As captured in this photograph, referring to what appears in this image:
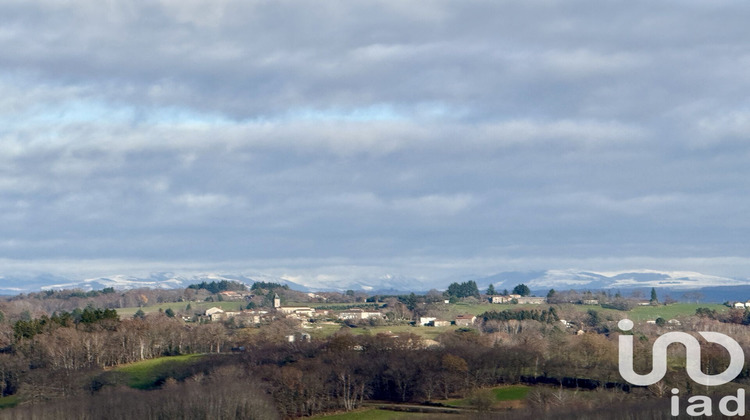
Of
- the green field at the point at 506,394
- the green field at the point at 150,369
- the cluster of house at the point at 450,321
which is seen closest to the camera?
the green field at the point at 506,394

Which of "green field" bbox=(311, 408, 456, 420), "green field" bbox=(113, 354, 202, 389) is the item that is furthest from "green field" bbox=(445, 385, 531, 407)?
"green field" bbox=(113, 354, 202, 389)

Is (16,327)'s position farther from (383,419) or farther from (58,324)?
(383,419)

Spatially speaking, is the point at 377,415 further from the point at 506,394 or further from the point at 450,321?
the point at 450,321

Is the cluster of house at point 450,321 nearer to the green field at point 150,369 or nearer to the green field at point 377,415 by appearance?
the green field at point 150,369

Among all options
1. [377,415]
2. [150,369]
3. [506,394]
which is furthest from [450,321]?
[377,415]

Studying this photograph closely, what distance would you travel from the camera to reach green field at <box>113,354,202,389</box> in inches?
4387

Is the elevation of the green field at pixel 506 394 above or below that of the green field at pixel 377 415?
above

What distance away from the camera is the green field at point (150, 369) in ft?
366

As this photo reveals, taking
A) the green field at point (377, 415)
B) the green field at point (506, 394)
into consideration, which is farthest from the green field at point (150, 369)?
the green field at point (506, 394)

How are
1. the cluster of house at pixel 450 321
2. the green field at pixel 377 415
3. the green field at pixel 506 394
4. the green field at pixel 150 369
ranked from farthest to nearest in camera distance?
the cluster of house at pixel 450 321 < the green field at pixel 150 369 < the green field at pixel 506 394 < the green field at pixel 377 415

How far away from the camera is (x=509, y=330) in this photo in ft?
568

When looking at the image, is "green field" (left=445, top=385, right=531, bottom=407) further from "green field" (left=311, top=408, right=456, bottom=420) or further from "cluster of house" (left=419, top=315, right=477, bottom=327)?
"cluster of house" (left=419, top=315, right=477, bottom=327)

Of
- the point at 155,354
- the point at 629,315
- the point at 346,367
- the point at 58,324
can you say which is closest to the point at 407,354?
the point at 346,367

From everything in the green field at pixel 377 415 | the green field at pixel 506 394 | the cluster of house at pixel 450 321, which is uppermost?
the cluster of house at pixel 450 321
